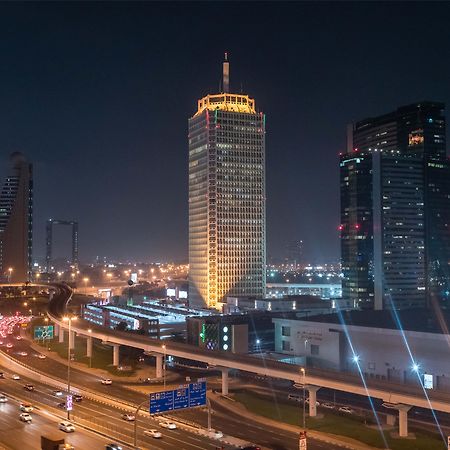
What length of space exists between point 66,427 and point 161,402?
12.2m

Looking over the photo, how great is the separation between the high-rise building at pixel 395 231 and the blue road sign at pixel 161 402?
136163mm

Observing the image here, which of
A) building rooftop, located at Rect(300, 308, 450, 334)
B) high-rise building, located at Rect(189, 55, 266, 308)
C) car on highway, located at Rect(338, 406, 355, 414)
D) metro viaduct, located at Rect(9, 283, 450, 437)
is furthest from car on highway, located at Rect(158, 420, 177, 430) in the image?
high-rise building, located at Rect(189, 55, 266, 308)

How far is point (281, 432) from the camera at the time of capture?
54.0m

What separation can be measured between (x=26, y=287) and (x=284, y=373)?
12685 cm

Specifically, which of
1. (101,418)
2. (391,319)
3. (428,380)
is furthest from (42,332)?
(391,319)

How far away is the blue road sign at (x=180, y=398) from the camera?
42919mm

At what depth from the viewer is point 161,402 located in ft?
141

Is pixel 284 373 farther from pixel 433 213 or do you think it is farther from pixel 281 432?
pixel 433 213

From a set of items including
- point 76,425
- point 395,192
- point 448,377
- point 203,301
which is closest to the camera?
point 76,425

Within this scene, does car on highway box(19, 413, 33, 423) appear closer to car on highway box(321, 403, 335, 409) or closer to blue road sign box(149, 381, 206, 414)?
blue road sign box(149, 381, 206, 414)

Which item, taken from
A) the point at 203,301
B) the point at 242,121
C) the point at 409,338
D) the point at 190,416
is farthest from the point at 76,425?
the point at 242,121

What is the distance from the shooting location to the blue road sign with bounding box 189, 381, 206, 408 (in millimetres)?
44281

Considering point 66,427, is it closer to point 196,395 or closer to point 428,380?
point 196,395

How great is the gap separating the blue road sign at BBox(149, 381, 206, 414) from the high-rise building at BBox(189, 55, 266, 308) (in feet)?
392
